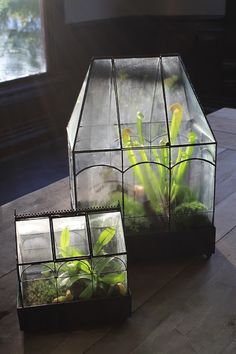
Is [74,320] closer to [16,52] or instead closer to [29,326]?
[29,326]

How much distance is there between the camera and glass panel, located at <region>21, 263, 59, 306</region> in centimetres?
108

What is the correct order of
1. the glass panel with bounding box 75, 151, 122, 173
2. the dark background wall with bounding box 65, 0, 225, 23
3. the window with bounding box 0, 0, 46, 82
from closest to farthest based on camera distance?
the glass panel with bounding box 75, 151, 122, 173, the window with bounding box 0, 0, 46, 82, the dark background wall with bounding box 65, 0, 225, 23

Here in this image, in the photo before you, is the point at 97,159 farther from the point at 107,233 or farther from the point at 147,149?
the point at 107,233

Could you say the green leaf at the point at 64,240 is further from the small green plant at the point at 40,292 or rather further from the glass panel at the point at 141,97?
the glass panel at the point at 141,97

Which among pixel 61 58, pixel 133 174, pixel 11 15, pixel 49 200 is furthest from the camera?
pixel 61 58

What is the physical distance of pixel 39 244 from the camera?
1.11m

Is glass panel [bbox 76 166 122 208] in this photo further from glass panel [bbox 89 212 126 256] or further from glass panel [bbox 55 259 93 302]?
glass panel [bbox 55 259 93 302]

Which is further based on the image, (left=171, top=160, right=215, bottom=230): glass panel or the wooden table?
(left=171, top=160, right=215, bottom=230): glass panel

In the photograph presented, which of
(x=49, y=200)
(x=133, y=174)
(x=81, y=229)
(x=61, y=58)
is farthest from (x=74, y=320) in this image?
(x=61, y=58)

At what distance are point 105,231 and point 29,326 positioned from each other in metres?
0.26

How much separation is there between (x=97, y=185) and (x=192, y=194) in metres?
0.26

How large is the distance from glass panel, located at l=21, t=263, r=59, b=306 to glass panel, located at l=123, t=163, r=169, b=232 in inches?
12.5

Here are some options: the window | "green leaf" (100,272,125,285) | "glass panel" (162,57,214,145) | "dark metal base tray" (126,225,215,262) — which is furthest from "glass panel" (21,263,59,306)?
the window

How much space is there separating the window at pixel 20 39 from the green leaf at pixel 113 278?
2.90 meters
